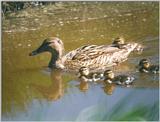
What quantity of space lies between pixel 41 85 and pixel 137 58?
0.49 meters

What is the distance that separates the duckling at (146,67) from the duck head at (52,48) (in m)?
0.40

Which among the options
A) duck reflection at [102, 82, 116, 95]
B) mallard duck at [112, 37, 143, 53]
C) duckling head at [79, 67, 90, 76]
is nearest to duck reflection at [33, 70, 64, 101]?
duckling head at [79, 67, 90, 76]

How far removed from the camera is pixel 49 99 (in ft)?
7.84

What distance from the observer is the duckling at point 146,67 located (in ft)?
7.97

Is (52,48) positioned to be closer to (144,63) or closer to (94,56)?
(94,56)

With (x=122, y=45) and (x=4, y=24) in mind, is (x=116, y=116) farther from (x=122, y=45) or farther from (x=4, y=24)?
(x=4, y=24)

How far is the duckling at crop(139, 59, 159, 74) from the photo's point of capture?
95.7 inches

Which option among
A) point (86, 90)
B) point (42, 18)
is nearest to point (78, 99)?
point (86, 90)

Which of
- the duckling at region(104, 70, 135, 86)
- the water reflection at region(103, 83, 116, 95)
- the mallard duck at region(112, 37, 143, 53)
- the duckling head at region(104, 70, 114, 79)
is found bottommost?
the water reflection at region(103, 83, 116, 95)

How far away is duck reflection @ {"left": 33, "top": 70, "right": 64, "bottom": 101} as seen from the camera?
2.40 m

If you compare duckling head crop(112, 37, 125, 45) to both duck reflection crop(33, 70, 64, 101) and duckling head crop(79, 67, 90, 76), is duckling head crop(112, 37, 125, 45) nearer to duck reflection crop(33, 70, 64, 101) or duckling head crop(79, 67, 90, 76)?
duckling head crop(79, 67, 90, 76)

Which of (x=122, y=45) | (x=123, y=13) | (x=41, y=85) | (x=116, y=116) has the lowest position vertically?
(x=116, y=116)

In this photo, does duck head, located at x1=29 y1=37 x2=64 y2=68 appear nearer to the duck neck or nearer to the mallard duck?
the duck neck

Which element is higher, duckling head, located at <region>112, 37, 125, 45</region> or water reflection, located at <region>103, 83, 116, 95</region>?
duckling head, located at <region>112, 37, 125, 45</region>
